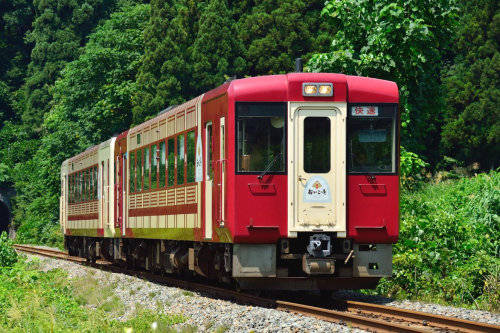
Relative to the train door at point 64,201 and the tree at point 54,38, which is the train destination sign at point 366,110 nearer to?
the train door at point 64,201

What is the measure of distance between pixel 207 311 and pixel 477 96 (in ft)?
91.5

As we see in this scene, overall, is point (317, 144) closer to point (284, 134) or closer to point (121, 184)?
point (284, 134)

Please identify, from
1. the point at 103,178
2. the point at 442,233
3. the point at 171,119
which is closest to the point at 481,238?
the point at 442,233

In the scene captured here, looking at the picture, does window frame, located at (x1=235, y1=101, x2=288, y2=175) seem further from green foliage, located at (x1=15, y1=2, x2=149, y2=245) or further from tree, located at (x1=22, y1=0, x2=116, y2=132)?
tree, located at (x1=22, y1=0, x2=116, y2=132)

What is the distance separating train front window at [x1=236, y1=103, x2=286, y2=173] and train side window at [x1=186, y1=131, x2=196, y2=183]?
2.42 m

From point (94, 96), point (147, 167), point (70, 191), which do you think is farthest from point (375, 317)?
point (94, 96)

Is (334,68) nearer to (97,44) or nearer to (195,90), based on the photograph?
(195,90)

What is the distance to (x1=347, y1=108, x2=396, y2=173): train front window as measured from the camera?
43.2 feet

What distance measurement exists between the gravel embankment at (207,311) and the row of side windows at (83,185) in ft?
23.7

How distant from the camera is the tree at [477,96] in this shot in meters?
37.3

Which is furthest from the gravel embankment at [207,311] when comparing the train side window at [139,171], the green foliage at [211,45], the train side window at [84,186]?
the green foliage at [211,45]

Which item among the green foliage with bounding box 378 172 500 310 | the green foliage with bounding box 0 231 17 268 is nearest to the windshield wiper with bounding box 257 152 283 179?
the green foliage with bounding box 378 172 500 310

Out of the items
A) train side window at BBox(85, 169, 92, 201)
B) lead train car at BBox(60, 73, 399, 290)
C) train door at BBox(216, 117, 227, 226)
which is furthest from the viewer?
train side window at BBox(85, 169, 92, 201)

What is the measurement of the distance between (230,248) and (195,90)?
Answer: 31.4 meters
